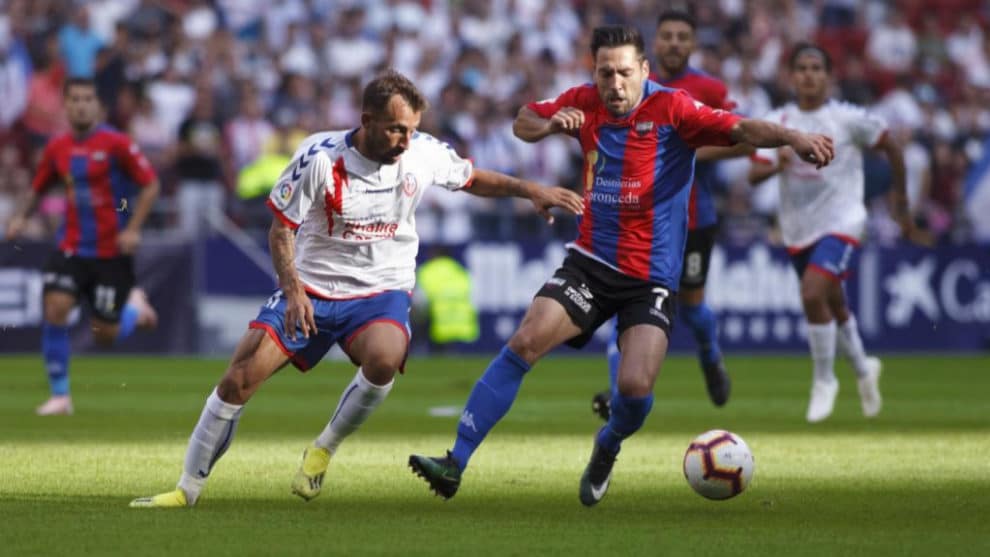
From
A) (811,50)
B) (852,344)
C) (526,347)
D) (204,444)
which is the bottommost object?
(852,344)

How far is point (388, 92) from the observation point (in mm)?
7922

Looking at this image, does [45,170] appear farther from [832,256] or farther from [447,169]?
[447,169]

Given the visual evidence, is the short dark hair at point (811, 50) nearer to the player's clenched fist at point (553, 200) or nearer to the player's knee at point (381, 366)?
the player's clenched fist at point (553, 200)

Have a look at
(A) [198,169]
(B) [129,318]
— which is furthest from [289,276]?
(A) [198,169]

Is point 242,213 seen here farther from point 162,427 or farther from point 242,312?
point 162,427

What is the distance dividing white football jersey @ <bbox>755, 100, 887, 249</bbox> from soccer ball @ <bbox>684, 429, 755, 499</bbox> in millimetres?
4928

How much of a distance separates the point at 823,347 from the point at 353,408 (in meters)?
→ 5.48

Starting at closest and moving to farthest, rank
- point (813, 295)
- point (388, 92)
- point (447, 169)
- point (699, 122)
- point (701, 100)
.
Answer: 1. point (388, 92)
2. point (699, 122)
3. point (447, 169)
4. point (701, 100)
5. point (813, 295)

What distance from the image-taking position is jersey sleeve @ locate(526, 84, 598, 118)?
8688 millimetres

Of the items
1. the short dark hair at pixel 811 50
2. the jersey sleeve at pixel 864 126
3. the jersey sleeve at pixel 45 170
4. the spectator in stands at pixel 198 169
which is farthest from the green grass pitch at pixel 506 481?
the spectator in stands at pixel 198 169

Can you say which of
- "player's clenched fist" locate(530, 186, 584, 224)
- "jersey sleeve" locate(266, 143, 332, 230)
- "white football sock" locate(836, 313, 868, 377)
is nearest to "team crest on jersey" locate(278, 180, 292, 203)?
"jersey sleeve" locate(266, 143, 332, 230)

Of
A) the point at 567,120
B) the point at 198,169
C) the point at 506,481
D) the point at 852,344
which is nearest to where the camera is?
the point at 567,120

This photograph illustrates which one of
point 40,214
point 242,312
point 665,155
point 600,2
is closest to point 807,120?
point 665,155

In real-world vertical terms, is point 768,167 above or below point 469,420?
above
